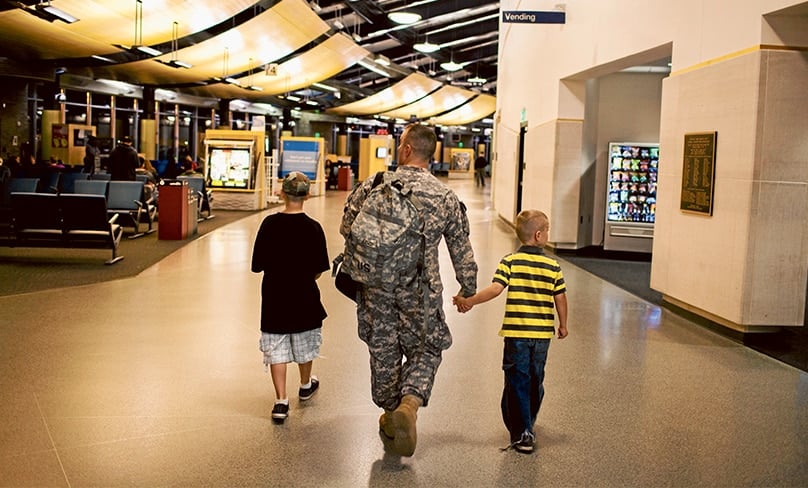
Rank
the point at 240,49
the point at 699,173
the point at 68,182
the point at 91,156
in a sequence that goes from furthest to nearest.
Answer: the point at 240,49 → the point at 91,156 → the point at 68,182 → the point at 699,173

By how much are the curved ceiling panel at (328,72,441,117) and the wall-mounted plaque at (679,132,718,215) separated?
34.5m

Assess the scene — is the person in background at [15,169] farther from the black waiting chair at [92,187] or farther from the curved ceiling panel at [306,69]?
the curved ceiling panel at [306,69]

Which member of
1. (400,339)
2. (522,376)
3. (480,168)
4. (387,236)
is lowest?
(522,376)

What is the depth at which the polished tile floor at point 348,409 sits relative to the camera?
386 cm

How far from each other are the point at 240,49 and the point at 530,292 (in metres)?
21.5

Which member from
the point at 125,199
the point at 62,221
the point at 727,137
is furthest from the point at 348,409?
the point at 125,199

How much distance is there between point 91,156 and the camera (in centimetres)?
2238

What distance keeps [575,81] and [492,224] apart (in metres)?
6.76

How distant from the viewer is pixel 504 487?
3691 millimetres

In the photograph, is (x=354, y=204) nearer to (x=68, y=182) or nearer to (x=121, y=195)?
(x=121, y=195)

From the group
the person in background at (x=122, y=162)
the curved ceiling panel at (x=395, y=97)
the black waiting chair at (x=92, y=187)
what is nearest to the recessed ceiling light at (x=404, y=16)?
the person in background at (x=122, y=162)

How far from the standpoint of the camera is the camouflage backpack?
3.88 m

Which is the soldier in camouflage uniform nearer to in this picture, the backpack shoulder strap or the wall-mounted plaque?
the backpack shoulder strap

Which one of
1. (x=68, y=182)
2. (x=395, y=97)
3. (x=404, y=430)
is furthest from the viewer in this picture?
(x=395, y=97)
